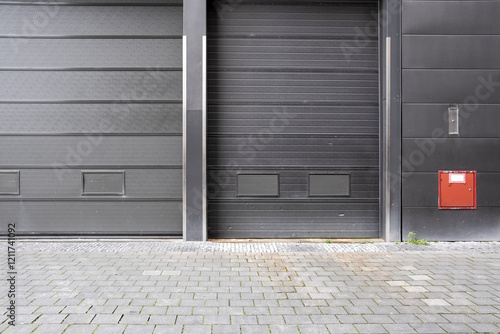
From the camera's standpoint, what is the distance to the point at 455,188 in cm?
690

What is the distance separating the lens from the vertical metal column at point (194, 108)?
681 centimetres

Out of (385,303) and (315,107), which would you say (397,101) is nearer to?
(315,107)

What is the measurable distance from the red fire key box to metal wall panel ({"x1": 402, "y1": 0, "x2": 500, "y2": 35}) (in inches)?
98.9

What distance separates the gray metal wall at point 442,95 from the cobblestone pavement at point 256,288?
1129 mm

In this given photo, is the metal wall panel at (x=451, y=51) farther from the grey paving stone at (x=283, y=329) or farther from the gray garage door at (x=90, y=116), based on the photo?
the grey paving stone at (x=283, y=329)

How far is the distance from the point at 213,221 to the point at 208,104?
7.06 ft

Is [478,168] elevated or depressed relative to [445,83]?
depressed

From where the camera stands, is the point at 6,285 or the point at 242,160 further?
the point at 242,160

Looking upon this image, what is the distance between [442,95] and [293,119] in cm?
265

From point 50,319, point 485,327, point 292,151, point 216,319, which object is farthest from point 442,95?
point 50,319

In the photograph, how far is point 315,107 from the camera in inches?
284

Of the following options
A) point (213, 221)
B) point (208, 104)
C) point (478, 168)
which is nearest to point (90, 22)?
point (208, 104)

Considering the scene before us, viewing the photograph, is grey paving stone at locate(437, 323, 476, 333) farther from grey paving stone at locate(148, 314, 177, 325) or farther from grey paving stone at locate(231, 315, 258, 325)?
grey paving stone at locate(148, 314, 177, 325)

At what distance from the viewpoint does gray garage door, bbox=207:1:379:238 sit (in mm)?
7160
